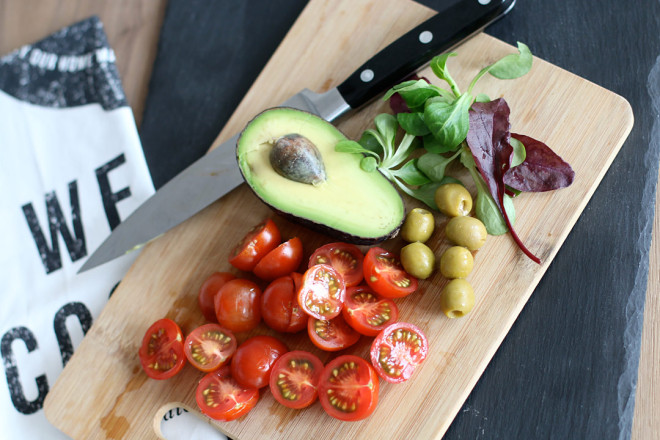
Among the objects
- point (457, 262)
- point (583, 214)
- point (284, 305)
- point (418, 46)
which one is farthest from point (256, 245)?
point (583, 214)

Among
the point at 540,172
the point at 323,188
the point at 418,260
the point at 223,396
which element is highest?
the point at 323,188

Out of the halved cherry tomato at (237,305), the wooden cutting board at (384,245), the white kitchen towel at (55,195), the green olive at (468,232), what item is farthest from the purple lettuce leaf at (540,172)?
the white kitchen towel at (55,195)

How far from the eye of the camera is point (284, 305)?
5.01ft

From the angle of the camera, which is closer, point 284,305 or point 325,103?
point 284,305

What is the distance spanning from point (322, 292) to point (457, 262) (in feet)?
1.21

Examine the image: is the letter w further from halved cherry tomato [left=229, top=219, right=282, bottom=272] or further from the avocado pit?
the avocado pit

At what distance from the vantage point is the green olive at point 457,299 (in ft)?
4.82

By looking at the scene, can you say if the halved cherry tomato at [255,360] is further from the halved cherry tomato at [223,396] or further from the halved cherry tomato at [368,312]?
the halved cherry tomato at [368,312]

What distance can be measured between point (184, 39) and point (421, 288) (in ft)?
3.96

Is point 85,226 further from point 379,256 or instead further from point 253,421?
point 379,256

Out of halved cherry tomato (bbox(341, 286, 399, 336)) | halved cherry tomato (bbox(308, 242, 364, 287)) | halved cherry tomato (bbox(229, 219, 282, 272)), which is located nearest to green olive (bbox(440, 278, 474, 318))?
halved cherry tomato (bbox(341, 286, 399, 336))

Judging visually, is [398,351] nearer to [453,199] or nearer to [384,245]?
[384,245]

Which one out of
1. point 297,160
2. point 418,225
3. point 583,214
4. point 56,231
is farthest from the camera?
point 56,231

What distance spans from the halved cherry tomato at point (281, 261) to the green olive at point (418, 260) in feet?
0.99
